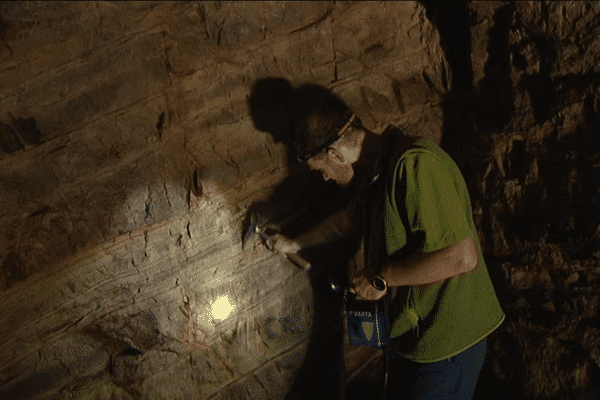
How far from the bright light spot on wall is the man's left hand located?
0.91 metres

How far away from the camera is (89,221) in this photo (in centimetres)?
229

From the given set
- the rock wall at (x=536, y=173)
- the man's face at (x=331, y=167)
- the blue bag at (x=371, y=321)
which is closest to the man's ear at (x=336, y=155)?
the man's face at (x=331, y=167)

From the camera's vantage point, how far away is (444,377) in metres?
2.02

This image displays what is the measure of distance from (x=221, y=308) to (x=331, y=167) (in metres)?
1.19

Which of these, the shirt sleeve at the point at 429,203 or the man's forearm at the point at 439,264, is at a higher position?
the shirt sleeve at the point at 429,203

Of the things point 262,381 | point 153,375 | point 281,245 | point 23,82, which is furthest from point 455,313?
point 23,82

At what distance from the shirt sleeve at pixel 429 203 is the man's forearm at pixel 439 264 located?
32 millimetres

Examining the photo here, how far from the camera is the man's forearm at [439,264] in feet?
5.92

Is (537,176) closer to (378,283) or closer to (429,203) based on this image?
(429,203)

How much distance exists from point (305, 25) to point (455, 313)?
194 cm

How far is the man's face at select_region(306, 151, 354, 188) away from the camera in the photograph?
2.21 metres

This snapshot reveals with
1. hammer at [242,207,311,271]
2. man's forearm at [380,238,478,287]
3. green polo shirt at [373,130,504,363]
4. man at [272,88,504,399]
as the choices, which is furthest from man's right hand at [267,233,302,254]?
man's forearm at [380,238,478,287]

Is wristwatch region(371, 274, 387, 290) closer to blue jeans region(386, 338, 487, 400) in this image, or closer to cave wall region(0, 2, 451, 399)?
blue jeans region(386, 338, 487, 400)

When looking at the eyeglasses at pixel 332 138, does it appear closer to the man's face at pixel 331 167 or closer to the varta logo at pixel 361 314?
the man's face at pixel 331 167
